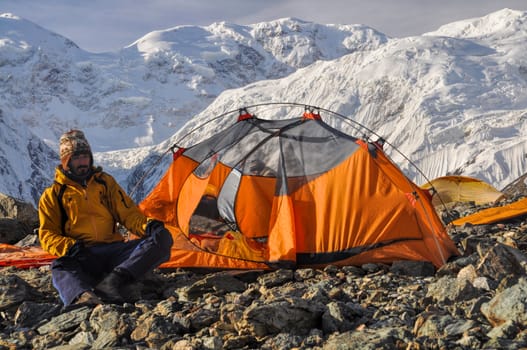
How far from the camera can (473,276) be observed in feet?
17.1

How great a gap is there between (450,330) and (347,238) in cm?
318

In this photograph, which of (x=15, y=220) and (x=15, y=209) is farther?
(x=15, y=209)

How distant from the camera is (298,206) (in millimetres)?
7453

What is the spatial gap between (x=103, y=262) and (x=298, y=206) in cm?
234

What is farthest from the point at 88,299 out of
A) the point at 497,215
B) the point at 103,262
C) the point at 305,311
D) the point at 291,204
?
the point at 497,215

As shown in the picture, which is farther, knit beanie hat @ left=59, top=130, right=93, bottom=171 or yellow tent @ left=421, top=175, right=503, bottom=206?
yellow tent @ left=421, top=175, right=503, bottom=206

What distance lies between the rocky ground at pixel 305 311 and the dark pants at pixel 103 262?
25cm

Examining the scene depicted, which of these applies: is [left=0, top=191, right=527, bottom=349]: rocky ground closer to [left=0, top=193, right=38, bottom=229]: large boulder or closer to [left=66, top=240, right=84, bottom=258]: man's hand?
[left=66, top=240, right=84, bottom=258]: man's hand

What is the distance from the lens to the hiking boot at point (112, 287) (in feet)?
19.3

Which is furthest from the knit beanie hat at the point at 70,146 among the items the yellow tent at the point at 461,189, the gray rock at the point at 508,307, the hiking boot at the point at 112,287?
the yellow tent at the point at 461,189

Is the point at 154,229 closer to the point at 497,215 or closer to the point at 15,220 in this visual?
the point at 497,215

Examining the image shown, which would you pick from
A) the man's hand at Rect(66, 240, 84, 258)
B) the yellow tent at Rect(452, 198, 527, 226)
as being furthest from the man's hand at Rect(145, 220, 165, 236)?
the yellow tent at Rect(452, 198, 527, 226)

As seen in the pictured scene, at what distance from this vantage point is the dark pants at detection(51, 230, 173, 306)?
5.91 m

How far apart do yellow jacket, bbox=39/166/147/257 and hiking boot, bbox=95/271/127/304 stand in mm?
553
